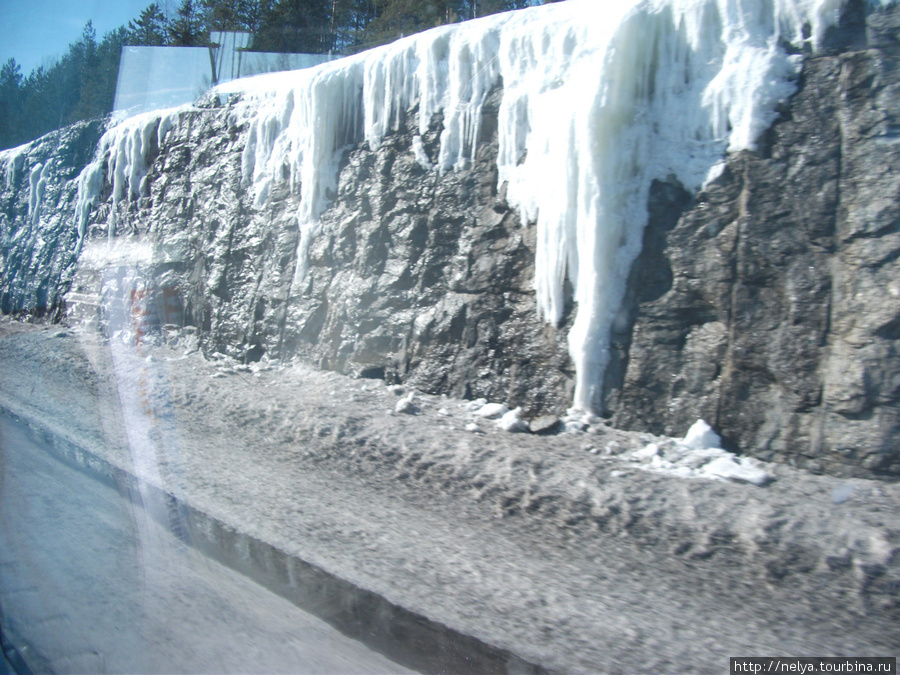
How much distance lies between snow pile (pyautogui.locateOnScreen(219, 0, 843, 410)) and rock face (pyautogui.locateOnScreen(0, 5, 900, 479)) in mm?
173

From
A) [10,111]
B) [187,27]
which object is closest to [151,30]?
[187,27]

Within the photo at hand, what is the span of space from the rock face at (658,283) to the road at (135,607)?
3024 mm

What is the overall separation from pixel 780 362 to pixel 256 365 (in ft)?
20.0

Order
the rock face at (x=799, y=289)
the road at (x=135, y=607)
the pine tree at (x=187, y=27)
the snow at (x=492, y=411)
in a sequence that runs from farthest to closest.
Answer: the pine tree at (x=187, y=27) → the snow at (x=492, y=411) → the rock face at (x=799, y=289) → the road at (x=135, y=607)

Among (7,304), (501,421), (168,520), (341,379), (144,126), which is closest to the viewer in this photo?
(168,520)

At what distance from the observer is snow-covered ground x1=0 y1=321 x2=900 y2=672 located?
2521mm

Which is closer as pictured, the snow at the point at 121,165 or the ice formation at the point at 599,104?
the ice formation at the point at 599,104

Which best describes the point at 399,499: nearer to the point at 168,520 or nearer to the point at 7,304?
the point at 168,520

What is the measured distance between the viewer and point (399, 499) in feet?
12.9

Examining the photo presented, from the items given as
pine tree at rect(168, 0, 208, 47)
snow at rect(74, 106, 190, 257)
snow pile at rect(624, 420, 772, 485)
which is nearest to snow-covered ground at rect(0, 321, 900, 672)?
snow pile at rect(624, 420, 772, 485)

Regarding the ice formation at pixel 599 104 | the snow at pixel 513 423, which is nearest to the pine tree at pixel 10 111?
the ice formation at pixel 599 104

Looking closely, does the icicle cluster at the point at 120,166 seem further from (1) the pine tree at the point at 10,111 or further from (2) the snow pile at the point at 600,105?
(2) the snow pile at the point at 600,105

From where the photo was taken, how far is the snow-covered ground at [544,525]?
2.52m

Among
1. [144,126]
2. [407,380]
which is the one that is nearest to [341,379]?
[407,380]
